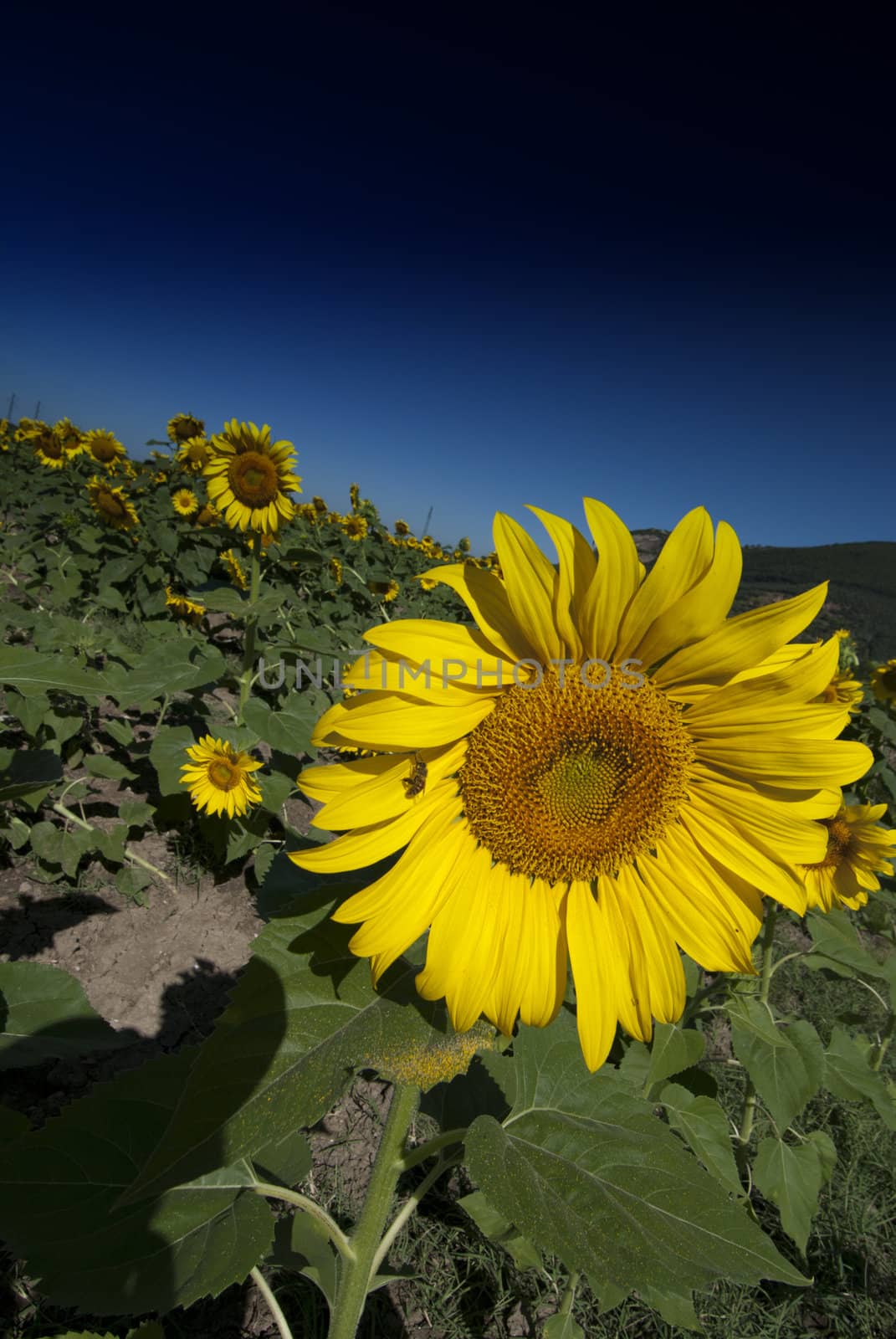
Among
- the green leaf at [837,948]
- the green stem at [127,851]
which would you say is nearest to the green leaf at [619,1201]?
the green leaf at [837,948]

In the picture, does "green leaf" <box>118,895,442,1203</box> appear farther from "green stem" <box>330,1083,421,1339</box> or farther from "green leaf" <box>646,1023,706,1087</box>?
"green leaf" <box>646,1023,706,1087</box>

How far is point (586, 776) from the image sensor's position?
1224 millimetres

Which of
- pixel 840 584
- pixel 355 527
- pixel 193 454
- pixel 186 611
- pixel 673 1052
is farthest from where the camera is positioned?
pixel 840 584

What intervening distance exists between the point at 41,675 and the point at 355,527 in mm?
10719

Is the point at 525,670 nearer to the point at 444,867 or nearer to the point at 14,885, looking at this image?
A: the point at 444,867

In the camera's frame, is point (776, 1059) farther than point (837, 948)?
No

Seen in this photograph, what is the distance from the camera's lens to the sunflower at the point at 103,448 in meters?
9.23

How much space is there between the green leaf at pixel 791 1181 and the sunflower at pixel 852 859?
854mm

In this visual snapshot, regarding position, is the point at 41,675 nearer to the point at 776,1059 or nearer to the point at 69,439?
the point at 776,1059

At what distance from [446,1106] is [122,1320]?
3.40ft

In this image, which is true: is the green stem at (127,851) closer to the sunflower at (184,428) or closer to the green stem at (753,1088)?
the green stem at (753,1088)

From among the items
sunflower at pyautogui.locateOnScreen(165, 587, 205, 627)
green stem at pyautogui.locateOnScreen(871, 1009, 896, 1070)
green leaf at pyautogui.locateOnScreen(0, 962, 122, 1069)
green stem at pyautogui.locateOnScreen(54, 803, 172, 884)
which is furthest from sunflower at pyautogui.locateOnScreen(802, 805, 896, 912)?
sunflower at pyautogui.locateOnScreen(165, 587, 205, 627)

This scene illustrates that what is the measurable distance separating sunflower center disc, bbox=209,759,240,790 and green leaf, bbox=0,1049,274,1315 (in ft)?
7.18

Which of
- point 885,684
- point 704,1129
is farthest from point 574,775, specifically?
point 885,684
